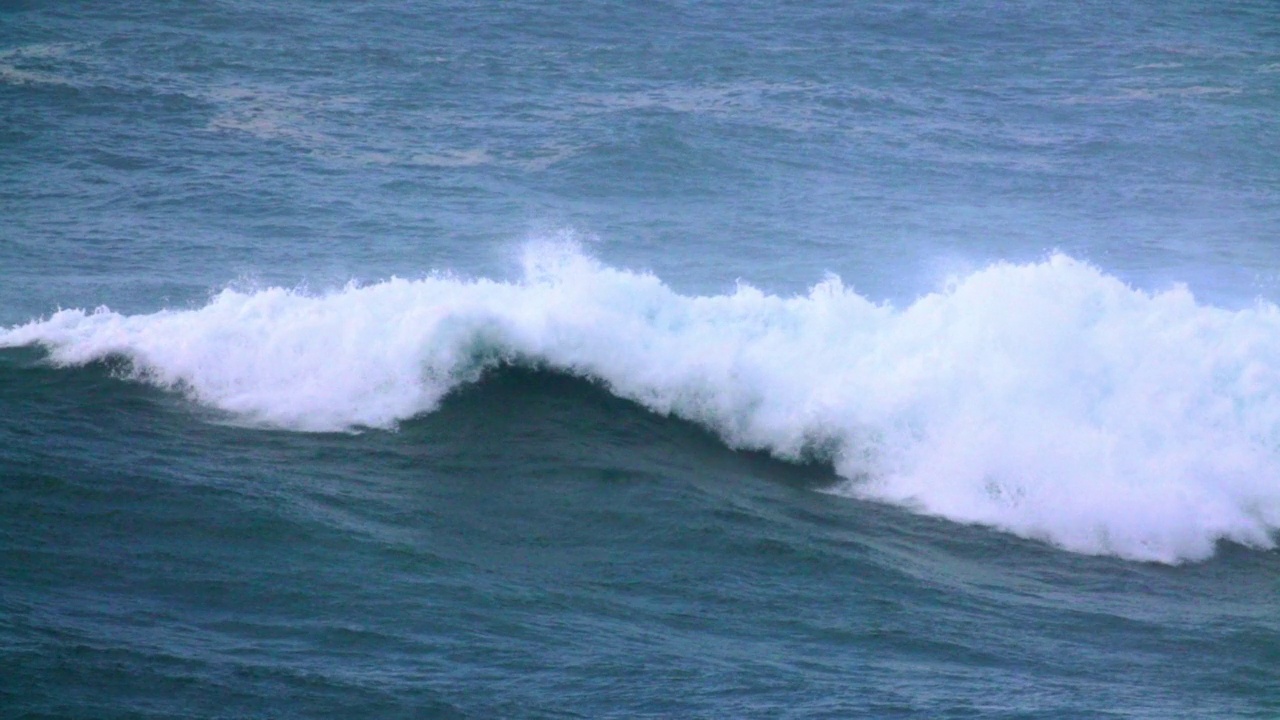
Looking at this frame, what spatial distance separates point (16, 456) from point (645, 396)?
7629 millimetres

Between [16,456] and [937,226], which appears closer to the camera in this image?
[16,456]

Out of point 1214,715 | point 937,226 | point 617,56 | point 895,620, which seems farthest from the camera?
point 617,56

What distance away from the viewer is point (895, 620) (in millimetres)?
14906

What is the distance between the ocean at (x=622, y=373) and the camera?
44.9ft

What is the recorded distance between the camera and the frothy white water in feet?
60.5

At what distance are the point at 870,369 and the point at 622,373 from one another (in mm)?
3223

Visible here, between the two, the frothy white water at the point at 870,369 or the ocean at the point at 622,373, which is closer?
the ocean at the point at 622,373

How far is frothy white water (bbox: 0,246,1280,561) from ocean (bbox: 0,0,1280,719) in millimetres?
61

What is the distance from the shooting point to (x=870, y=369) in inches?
794

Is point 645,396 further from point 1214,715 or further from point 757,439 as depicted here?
point 1214,715

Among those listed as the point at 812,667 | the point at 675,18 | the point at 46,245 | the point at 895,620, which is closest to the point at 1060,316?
the point at 895,620

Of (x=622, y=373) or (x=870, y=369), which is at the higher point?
(x=870, y=369)

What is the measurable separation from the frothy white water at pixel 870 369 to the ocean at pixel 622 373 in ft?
0.20

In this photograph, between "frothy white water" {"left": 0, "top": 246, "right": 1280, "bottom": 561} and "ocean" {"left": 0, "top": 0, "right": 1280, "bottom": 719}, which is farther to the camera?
"frothy white water" {"left": 0, "top": 246, "right": 1280, "bottom": 561}
